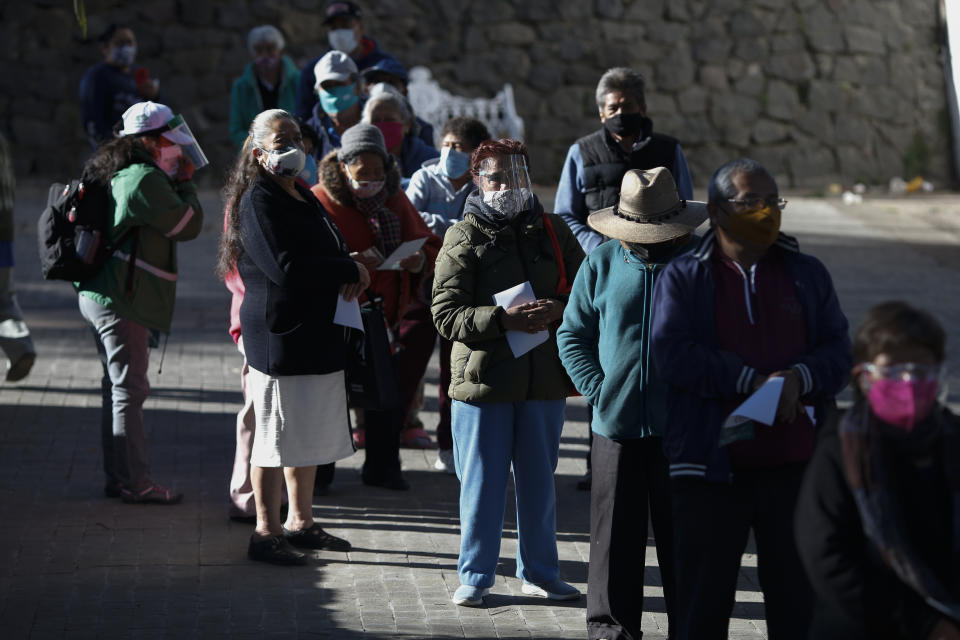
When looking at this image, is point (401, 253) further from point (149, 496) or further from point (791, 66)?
point (791, 66)

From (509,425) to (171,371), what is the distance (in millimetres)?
4822

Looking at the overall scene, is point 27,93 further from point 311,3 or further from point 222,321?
point 222,321

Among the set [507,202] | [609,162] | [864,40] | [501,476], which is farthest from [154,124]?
[864,40]

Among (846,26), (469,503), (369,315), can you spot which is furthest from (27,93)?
(469,503)

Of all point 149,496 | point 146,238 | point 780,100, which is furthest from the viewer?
point 780,100

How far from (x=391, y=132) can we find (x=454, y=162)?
62 cm

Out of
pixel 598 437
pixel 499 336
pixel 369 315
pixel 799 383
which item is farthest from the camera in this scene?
pixel 369 315

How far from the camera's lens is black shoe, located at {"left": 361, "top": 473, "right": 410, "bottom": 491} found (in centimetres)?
685

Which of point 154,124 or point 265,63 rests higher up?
point 265,63

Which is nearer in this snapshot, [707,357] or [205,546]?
[707,357]

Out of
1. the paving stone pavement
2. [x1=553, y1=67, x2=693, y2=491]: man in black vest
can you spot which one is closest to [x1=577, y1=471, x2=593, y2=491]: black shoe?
[x1=553, y1=67, x2=693, y2=491]: man in black vest

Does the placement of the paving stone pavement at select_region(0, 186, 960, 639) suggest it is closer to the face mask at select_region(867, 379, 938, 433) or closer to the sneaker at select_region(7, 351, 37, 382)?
the sneaker at select_region(7, 351, 37, 382)

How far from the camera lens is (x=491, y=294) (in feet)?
16.6

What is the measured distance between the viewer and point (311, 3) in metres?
18.3
